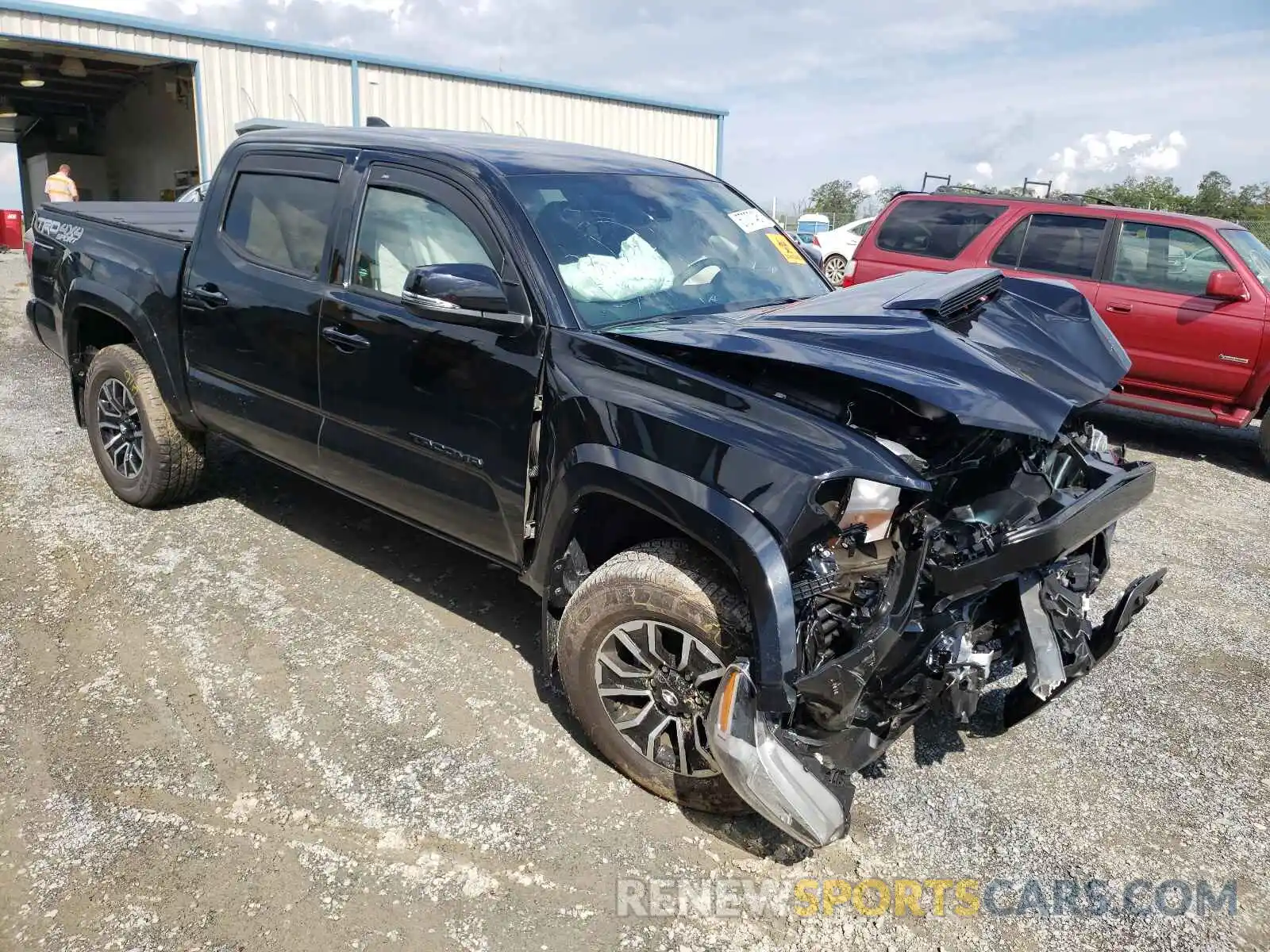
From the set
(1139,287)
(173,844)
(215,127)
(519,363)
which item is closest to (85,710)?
(173,844)

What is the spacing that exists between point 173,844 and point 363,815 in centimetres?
51

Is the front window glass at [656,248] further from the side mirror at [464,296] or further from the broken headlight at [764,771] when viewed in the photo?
the broken headlight at [764,771]

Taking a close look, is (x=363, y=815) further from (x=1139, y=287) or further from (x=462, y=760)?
(x=1139, y=287)

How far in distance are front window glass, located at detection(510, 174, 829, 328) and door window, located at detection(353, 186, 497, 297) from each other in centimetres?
34

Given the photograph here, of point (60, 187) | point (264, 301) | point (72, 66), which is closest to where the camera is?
point (264, 301)

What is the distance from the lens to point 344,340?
3.54 metres

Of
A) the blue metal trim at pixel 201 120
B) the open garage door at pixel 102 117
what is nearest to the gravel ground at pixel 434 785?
the blue metal trim at pixel 201 120

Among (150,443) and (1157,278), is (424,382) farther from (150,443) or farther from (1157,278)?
(1157,278)

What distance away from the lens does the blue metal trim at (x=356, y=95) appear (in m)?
15.5

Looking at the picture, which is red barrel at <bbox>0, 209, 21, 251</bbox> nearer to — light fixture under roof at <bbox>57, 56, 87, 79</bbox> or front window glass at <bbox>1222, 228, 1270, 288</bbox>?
light fixture under roof at <bbox>57, 56, 87, 79</bbox>

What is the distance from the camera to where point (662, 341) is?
111 inches

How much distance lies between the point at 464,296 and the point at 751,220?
1.57 meters

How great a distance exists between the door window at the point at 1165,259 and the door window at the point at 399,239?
601 centimetres

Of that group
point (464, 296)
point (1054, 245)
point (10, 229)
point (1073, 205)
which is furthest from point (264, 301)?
point (10, 229)
